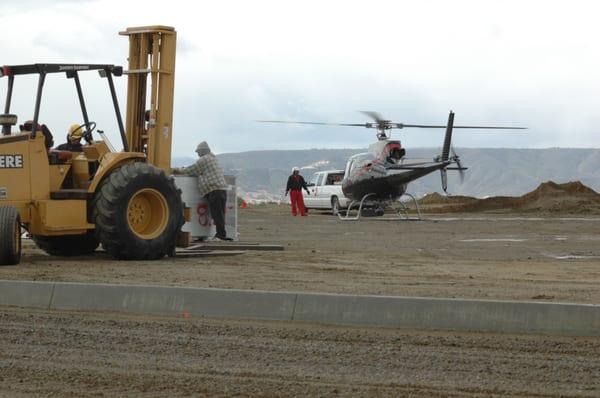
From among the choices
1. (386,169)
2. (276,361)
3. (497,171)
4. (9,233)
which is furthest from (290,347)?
(497,171)

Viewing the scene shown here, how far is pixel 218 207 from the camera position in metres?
19.1

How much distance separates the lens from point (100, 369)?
779 cm

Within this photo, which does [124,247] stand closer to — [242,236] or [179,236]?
[179,236]

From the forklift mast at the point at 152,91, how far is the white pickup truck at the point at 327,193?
91.1 ft

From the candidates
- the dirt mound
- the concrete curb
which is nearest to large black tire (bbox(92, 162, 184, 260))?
the concrete curb

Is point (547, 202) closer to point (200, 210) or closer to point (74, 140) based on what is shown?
point (200, 210)

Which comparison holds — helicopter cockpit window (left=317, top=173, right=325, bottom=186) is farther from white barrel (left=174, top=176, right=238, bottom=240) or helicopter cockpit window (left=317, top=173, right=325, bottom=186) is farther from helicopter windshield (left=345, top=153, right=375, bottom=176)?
white barrel (left=174, top=176, right=238, bottom=240)

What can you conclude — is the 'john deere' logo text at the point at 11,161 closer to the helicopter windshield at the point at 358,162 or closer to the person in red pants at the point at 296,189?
the helicopter windshield at the point at 358,162

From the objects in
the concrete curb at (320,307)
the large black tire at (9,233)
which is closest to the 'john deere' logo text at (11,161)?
the large black tire at (9,233)

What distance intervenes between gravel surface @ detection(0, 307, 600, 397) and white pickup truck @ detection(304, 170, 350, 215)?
35639 mm

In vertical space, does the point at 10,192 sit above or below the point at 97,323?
above

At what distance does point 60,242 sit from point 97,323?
25.6 ft

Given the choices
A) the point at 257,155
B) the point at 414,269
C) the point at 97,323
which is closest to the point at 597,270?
the point at 414,269

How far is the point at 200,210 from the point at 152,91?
286 centimetres
